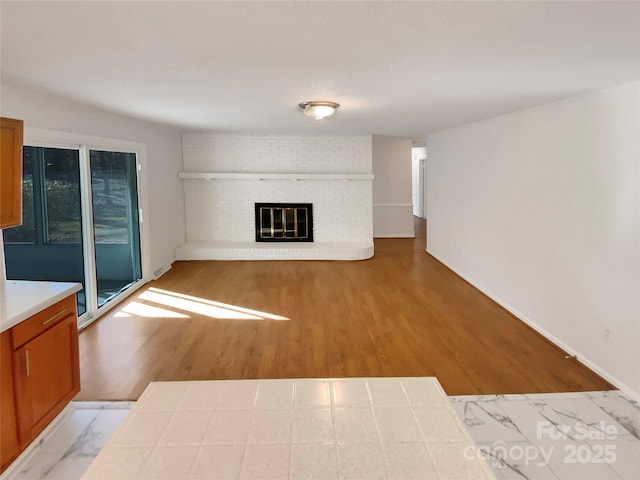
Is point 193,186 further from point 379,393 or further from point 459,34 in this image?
point 379,393

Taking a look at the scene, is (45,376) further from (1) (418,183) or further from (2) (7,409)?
(1) (418,183)

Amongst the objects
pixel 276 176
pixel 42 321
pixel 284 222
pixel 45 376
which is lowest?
pixel 45 376

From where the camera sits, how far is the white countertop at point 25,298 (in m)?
2.16

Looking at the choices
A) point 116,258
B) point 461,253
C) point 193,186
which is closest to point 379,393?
point 116,258

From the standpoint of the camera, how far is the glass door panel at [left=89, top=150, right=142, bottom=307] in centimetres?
460

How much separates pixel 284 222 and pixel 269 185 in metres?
0.73

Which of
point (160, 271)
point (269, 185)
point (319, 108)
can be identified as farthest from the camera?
point (269, 185)

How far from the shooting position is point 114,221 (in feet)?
16.6

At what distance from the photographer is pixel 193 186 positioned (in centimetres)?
767

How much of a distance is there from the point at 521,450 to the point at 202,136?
6835 mm

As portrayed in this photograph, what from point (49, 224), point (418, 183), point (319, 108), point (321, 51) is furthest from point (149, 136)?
point (418, 183)

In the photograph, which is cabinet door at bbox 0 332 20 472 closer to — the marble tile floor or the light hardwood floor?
the marble tile floor

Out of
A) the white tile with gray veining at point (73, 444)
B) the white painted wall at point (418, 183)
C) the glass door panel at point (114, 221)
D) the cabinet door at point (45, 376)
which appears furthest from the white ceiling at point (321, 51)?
the white painted wall at point (418, 183)

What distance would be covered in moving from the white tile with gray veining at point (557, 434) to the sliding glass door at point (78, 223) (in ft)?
12.0
